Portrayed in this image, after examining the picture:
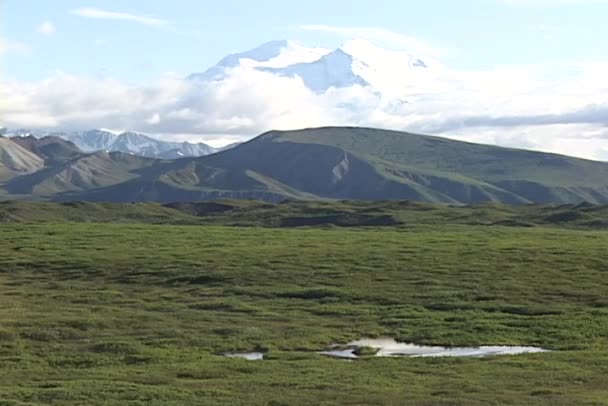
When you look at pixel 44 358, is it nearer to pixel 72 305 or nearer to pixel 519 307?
pixel 72 305

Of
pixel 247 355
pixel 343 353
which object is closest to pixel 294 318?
pixel 343 353

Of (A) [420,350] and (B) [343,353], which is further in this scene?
(A) [420,350]

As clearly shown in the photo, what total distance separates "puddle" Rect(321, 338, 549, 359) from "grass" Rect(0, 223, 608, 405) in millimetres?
1264

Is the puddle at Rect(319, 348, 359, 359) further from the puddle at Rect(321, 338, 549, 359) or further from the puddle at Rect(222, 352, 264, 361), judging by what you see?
the puddle at Rect(222, 352, 264, 361)

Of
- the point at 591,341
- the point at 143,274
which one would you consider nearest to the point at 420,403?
the point at 591,341

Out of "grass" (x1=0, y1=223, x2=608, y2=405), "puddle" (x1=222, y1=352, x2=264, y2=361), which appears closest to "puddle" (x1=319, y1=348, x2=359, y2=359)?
"grass" (x1=0, y1=223, x2=608, y2=405)

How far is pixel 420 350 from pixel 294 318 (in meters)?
12.1

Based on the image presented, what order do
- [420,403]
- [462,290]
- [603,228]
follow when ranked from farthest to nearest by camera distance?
[603,228], [462,290], [420,403]

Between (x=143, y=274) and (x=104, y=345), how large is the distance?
3558 cm

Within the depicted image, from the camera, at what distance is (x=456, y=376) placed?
135ft

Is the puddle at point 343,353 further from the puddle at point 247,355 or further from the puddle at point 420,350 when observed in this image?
the puddle at point 247,355

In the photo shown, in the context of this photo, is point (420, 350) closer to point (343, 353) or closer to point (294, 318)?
point (343, 353)

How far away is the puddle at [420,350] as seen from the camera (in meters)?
49.8

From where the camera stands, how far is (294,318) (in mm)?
62094
